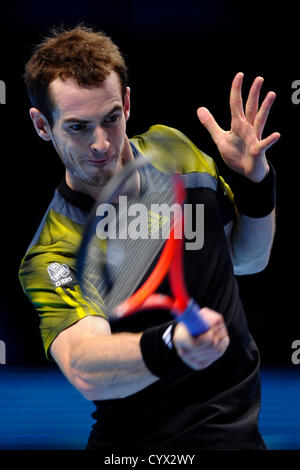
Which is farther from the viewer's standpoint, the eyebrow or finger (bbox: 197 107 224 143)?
finger (bbox: 197 107 224 143)

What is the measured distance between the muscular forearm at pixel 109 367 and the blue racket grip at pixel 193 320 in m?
0.20

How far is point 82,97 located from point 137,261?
15.9 inches

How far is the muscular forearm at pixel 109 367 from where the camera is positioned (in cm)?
144

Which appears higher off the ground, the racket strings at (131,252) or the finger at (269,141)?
the finger at (269,141)

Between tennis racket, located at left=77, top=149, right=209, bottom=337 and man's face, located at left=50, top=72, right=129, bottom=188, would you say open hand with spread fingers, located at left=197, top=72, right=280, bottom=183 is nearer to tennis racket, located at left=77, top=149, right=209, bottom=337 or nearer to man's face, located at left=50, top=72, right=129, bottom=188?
tennis racket, located at left=77, top=149, right=209, bottom=337

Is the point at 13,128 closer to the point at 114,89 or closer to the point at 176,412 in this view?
the point at 114,89

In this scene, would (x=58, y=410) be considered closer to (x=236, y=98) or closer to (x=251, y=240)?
(x=251, y=240)

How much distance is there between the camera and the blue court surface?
2.92 metres

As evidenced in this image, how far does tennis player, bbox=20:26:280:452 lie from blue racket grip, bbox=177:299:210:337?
289mm

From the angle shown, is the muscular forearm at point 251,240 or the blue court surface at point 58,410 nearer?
the muscular forearm at point 251,240

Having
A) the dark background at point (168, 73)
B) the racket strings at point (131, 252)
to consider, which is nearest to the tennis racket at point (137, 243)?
the racket strings at point (131, 252)

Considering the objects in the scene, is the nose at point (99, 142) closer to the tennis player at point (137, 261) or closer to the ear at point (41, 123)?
the tennis player at point (137, 261)

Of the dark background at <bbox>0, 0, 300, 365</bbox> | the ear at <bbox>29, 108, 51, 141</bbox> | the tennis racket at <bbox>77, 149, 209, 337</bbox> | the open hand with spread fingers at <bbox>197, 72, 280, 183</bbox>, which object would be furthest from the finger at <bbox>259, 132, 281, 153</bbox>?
the dark background at <bbox>0, 0, 300, 365</bbox>
